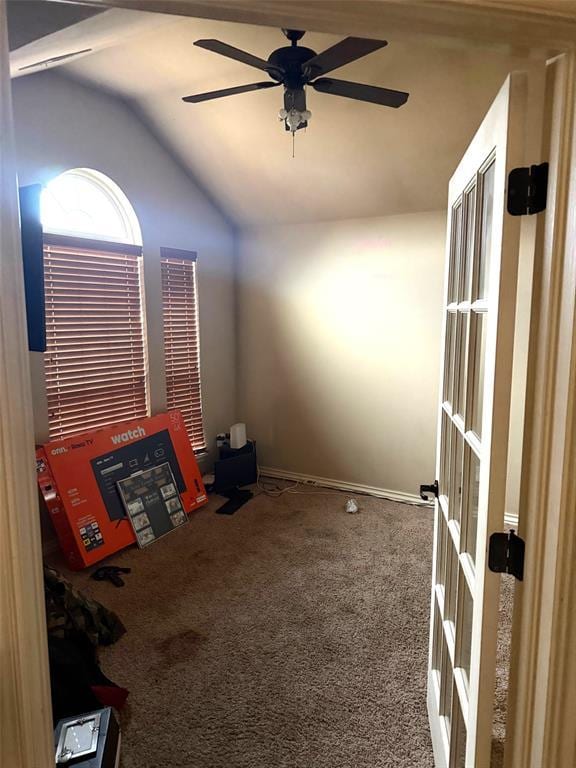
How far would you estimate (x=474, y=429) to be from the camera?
49.2 inches

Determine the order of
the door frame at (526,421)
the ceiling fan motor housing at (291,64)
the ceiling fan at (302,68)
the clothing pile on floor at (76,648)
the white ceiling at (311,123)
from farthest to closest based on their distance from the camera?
the white ceiling at (311,123) < the ceiling fan motor housing at (291,64) < the ceiling fan at (302,68) < the clothing pile on floor at (76,648) < the door frame at (526,421)

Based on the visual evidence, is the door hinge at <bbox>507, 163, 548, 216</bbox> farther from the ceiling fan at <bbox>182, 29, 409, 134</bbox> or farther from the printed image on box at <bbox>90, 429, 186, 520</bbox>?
the printed image on box at <bbox>90, 429, 186, 520</bbox>

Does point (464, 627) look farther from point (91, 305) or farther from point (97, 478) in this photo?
point (91, 305)

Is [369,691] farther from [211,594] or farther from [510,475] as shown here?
[510,475]

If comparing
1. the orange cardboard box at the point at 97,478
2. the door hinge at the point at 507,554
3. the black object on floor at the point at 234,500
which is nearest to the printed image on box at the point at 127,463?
the orange cardboard box at the point at 97,478

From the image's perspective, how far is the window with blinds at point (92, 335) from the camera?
3031 millimetres

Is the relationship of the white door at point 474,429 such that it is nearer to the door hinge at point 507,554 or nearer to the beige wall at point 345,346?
the door hinge at point 507,554

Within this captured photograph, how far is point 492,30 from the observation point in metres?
0.80

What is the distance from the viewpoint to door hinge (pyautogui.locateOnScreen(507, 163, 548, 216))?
899 mm

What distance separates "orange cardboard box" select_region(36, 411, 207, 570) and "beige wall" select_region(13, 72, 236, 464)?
205mm

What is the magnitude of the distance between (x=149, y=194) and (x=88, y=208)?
51 centimetres

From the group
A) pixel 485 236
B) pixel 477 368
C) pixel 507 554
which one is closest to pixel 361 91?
pixel 485 236

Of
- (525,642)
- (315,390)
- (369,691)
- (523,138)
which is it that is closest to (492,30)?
(523,138)

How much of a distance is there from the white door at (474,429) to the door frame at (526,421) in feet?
0.20
